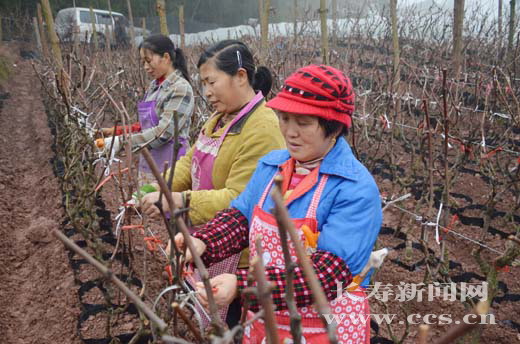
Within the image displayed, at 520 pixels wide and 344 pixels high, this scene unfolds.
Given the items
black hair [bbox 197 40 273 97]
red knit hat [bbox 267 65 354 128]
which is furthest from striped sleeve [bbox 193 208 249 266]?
black hair [bbox 197 40 273 97]

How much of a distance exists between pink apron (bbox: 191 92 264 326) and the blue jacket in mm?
465

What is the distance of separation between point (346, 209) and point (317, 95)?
0.30 meters

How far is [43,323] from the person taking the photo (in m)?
2.53

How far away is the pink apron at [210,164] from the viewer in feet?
5.36

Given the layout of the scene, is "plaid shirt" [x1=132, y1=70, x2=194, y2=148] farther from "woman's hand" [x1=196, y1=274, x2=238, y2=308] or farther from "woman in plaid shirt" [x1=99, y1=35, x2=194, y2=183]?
"woman's hand" [x1=196, y1=274, x2=238, y2=308]

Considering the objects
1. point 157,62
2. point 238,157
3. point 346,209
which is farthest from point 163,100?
point 346,209

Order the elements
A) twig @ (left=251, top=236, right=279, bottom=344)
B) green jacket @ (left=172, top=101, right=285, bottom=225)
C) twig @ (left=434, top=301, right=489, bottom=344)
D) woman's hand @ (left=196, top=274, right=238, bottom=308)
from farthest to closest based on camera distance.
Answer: green jacket @ (left=172, top=101, right=285, bottom=225), woman's hand @ (left=196, top=274, right=238, bottom=308), twig @ (left=251, top=236, right=279, bottom=344), twig @ (left=434, top=301, right=489, bottom=344)

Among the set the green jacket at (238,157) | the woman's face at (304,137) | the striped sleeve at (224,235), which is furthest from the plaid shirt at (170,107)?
the woman's face at (304,137)

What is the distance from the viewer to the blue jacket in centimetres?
108

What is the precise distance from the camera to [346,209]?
43.8 inches

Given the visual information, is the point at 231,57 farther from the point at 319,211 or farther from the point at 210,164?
the point at 319,211

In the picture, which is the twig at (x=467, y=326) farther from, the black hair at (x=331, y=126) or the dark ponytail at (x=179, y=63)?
the dark ponytail at (x=179, y=63)

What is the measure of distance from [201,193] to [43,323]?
1615 millimetres

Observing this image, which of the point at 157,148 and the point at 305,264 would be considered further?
the point at 157,148
